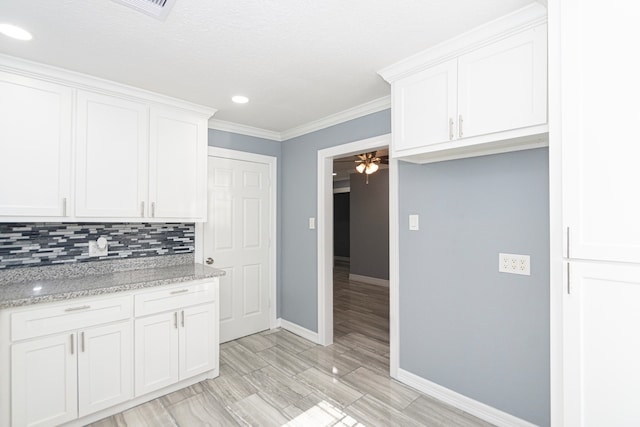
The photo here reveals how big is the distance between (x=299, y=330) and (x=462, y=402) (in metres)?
1.93

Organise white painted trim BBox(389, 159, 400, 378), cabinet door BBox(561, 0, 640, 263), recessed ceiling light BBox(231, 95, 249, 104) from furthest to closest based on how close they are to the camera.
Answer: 1. recessed ceiling light BBox(231, 95, 249, 104)
2. white painted trim BBox(389, 159, 400, 378)
3. cabinet door BBox(561, 0, 640, 263)

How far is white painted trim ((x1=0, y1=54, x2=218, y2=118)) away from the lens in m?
2.03

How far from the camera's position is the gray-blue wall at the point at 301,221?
3457 mm

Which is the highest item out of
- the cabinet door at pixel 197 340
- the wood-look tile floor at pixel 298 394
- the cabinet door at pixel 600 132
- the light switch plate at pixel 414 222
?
the cabinet door at pixel 600 132

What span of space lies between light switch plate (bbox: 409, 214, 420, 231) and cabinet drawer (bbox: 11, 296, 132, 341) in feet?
7.29

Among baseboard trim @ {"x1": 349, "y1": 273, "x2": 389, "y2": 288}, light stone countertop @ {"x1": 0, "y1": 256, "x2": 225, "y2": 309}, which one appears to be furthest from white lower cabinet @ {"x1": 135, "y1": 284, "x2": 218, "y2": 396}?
baseboard trim @ {"x1": 349, "y1": 273, "x2": 389, "y2": 288}

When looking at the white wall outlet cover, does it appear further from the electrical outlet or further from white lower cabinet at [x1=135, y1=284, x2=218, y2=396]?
the electrical outlet

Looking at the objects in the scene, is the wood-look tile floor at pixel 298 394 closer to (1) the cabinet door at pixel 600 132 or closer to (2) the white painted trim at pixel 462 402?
(2) the white painted trim at pixel 462 402

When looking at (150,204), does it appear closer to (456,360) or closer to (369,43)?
(369,43)

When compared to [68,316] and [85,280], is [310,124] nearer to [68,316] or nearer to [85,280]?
[85,280]

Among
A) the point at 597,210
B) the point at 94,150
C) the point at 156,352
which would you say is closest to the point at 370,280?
the point at 156,352

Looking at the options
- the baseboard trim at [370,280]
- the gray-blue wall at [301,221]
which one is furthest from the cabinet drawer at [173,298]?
the baseboard trim at [370,280]

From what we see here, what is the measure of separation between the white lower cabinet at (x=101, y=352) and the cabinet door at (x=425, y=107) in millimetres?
2004

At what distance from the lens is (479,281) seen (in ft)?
7.00
